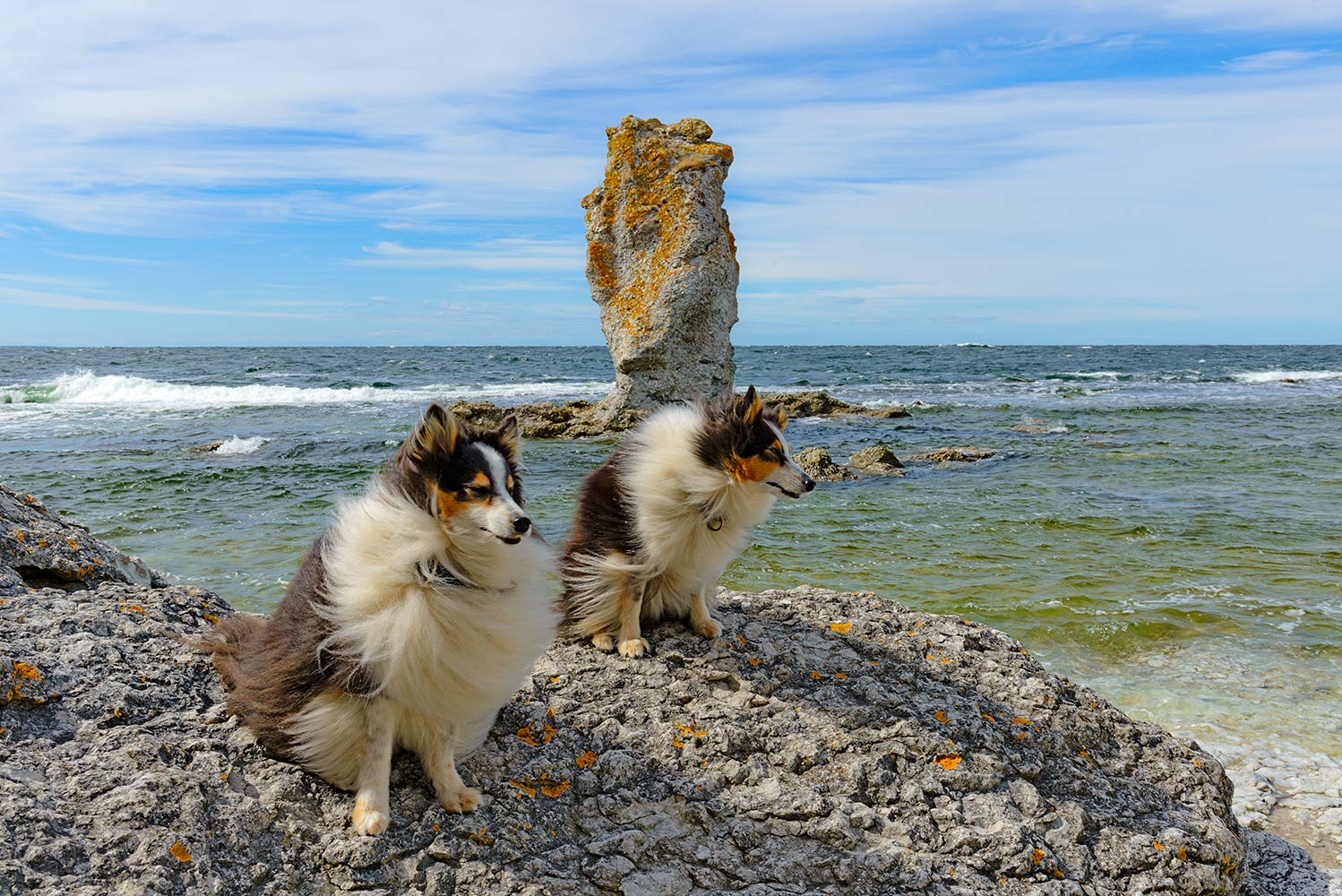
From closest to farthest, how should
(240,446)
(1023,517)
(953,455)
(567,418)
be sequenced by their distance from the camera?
(1023,517) < (953,455) < (240,446) < (567,418)

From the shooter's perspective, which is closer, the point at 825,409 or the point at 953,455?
the point at 953,455

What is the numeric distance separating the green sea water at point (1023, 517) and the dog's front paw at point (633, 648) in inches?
122

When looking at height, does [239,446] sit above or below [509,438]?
below

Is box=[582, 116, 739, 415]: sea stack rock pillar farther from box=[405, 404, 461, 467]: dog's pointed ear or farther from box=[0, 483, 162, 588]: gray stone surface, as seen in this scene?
box=[405, 404, 461, 467]: dog's pointed ear

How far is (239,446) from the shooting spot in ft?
71.9

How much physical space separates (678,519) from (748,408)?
24.5 inches

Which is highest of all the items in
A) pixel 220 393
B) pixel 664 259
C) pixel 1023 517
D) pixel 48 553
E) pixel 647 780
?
pixel 664 259

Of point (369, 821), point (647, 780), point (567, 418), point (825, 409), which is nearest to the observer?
point (369, 821)

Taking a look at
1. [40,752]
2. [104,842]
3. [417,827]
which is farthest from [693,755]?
[40,752]

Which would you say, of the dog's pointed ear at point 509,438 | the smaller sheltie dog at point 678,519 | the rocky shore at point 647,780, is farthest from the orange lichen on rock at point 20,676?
the smaller sheltie dog at point 678,519

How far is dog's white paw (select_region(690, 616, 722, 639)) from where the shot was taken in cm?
450

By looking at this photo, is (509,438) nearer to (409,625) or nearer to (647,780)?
(409,625)

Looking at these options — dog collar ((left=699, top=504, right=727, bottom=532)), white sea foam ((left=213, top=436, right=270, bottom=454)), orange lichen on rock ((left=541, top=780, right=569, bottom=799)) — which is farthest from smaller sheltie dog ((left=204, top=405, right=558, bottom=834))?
white sea foam ((left=213, top=436, right=270, bottom=454))

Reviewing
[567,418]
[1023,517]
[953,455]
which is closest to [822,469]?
[953,455]
